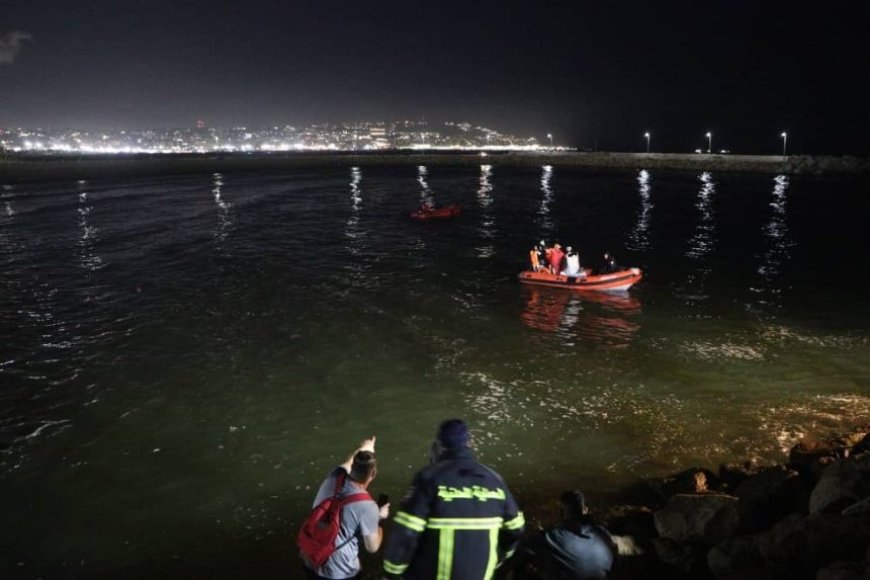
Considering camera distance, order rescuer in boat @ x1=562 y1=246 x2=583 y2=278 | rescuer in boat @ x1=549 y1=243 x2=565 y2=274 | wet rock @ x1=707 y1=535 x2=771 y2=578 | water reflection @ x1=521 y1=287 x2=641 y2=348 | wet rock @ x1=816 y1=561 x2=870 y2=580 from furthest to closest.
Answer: rescuer in boat @ x1=549 y1=243 x2=565 y2=274 → rescuer in boat @ x1=562 y1=246 x2=583 y2=278 → water reflection @ x1=521 y1=287 x2=641 y2=348 → wet rock @ x1=707 y1=535 x2=771 y2=578 → wet rock @ x1=816 y1=561 x2=870 y2=580

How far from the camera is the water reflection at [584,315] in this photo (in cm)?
1536

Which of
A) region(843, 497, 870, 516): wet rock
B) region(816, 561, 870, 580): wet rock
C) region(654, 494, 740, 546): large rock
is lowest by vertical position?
region(654, 494, 740, 546): large rock

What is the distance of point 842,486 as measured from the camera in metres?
5.59

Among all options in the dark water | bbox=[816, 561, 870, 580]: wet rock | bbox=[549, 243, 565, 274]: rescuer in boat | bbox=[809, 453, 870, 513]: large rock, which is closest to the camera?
bbox=[816, 561, 870, 580]: wet rock

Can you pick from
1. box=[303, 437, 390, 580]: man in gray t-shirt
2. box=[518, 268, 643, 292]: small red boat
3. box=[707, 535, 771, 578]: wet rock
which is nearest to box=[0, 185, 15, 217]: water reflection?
box=[518, 268, 643, 292]: small red boat

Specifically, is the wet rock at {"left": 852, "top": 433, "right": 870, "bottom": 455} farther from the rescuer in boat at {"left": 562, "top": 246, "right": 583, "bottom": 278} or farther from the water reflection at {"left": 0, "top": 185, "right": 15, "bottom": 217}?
the water reflection at {"left": 0, "top": 185, "right": 15, "bottom": 217}

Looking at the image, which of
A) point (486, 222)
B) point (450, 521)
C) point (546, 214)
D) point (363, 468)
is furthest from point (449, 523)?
point (546, 214)

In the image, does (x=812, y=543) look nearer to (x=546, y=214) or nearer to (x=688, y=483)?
(x=688, y=483)

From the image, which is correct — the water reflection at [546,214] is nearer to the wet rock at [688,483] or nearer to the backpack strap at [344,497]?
the wet rock at [688,483]

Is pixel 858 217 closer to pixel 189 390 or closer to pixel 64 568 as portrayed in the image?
pixel 189 390

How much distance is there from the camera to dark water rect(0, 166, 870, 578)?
8.20 m

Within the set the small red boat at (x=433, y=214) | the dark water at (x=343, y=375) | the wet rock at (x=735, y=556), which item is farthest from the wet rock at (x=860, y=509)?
the small red boat at (x=433, y=214)

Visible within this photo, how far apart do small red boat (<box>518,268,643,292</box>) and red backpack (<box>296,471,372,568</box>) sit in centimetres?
1651

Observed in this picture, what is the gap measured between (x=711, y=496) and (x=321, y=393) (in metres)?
7.50
